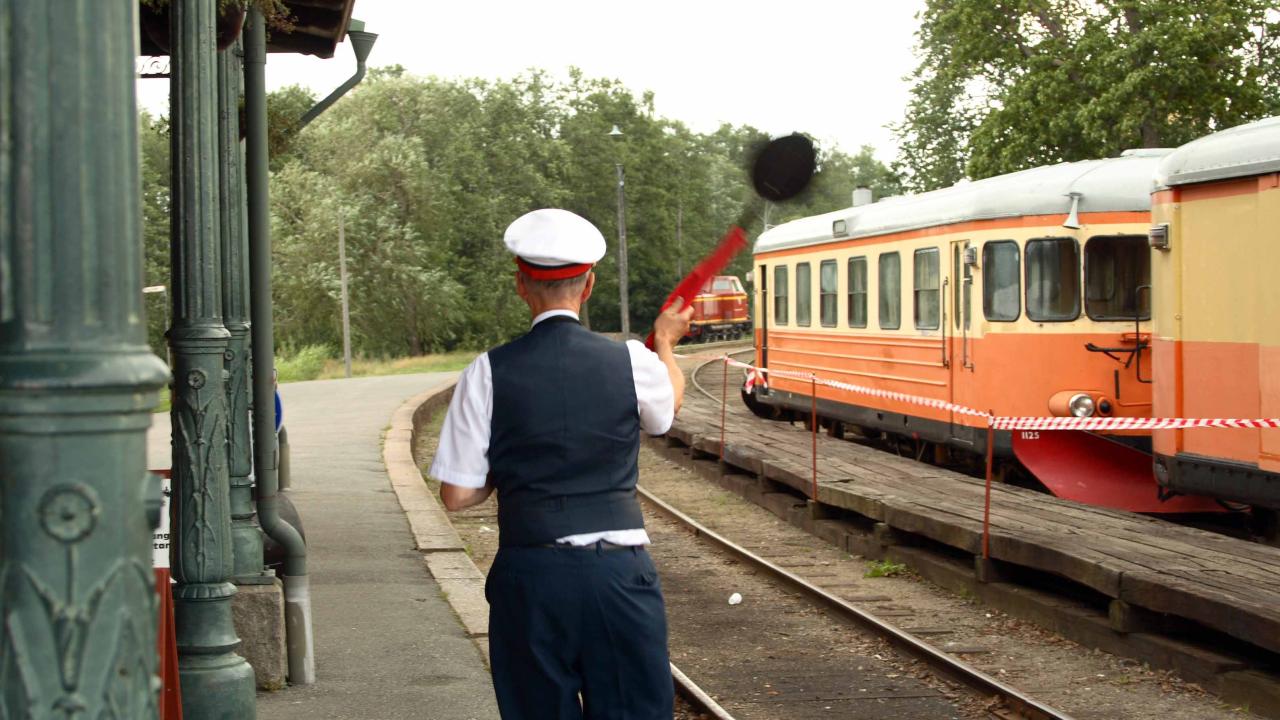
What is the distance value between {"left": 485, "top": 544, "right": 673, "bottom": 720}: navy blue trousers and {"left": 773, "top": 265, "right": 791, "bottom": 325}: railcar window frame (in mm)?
17905

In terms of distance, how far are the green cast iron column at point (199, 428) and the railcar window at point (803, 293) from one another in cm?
1514

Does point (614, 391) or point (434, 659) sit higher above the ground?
point (614, 391)

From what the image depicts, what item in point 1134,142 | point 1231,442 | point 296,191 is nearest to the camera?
point 1231,442

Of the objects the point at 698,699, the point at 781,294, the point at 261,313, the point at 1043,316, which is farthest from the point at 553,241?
the point at 781,294

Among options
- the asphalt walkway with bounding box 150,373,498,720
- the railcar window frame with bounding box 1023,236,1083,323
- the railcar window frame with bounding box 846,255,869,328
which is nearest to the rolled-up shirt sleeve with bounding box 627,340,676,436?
the asphalt walkway with bounding box 150,373,498,720

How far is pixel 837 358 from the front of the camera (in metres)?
19.4

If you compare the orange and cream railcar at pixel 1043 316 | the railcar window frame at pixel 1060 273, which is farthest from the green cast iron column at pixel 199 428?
the railcar window frame at pixel 1060 273

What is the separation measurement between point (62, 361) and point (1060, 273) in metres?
13.4

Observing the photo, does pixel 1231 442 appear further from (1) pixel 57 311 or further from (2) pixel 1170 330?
(1) pixel 57 311

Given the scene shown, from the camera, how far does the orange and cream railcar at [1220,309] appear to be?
10242 mm

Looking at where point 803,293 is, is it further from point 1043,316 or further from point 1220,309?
point 1220,309

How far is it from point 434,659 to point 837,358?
12216 mm

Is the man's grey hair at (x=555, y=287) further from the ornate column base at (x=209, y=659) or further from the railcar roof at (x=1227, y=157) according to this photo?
the railcar roof at (x=1227, y=157)

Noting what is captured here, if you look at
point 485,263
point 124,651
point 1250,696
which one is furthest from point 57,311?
point 485,263
